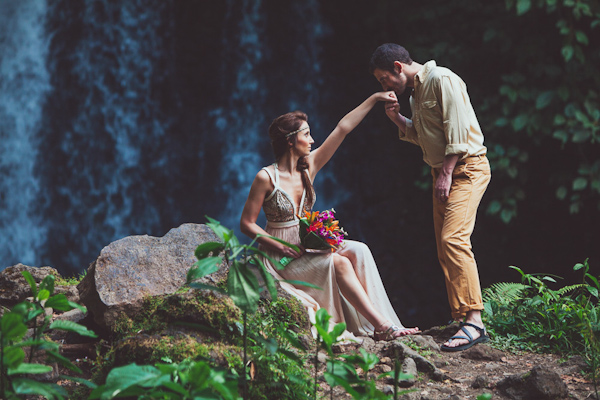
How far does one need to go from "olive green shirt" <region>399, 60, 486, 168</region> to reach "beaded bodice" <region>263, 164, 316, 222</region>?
3.08 feet

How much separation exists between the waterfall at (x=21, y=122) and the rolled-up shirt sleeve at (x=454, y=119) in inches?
228

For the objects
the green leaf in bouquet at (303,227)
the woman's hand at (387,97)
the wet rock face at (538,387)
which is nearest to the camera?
the wet rock face at (538,387)

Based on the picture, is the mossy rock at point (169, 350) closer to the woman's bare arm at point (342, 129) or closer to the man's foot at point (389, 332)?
the man's foot at point (389, 332)

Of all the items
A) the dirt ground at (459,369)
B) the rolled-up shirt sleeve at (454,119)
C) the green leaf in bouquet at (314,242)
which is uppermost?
the rolled-up shirt sleeve at (454,119)

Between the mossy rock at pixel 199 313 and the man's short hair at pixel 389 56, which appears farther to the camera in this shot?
the man's short hair at pixel 389 56

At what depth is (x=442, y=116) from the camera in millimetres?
3859

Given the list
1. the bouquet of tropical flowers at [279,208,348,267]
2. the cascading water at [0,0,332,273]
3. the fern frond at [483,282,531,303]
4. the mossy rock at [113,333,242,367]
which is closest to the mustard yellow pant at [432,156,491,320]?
the fern frond at [483,282,531,303]

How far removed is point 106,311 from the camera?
351 centimetres

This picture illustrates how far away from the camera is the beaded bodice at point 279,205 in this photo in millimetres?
4020

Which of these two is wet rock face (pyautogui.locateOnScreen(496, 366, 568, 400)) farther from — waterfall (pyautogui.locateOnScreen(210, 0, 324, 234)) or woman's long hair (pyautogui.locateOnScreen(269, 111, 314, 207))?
waterfall (pyautogui.locateOnScreen(210, 0, 324, 234))

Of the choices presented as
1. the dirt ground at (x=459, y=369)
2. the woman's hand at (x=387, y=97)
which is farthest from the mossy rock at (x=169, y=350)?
the woman's hand at (x=387, y=97)

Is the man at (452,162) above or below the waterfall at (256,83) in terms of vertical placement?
below

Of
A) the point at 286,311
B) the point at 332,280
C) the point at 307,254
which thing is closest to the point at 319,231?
the point at 307,254

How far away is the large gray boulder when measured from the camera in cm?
354
